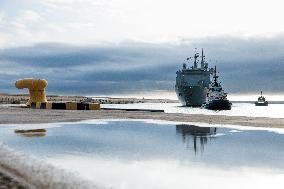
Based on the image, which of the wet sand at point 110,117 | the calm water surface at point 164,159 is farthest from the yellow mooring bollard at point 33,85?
the calm water surface at point 164,159

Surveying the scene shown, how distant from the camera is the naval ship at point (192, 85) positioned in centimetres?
12694

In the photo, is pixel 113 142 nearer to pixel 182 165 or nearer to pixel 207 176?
pixel 182 165

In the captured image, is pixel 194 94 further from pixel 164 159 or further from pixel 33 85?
pixel 164 159

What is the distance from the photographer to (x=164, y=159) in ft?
51.8

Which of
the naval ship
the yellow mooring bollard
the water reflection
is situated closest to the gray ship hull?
the naval ship

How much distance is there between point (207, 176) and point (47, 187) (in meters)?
5.08

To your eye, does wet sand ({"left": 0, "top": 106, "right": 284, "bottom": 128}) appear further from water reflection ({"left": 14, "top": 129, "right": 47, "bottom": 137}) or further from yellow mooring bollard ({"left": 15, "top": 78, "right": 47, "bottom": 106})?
yellow mooring bollard ({"left": 15, "top": 78, "right": 47, "bottom": 106})

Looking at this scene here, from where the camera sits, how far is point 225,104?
335 feet

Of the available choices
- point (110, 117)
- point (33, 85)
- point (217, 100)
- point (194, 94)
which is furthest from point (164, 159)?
point (194, 94)

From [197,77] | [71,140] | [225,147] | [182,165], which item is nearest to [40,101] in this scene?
[71,140]

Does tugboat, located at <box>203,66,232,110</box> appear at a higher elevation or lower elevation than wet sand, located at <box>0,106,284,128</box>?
higher

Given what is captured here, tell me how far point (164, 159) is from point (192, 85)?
11356cm

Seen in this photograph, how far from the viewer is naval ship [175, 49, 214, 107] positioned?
126938 millimetres

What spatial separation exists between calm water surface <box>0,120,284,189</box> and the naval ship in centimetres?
10381
